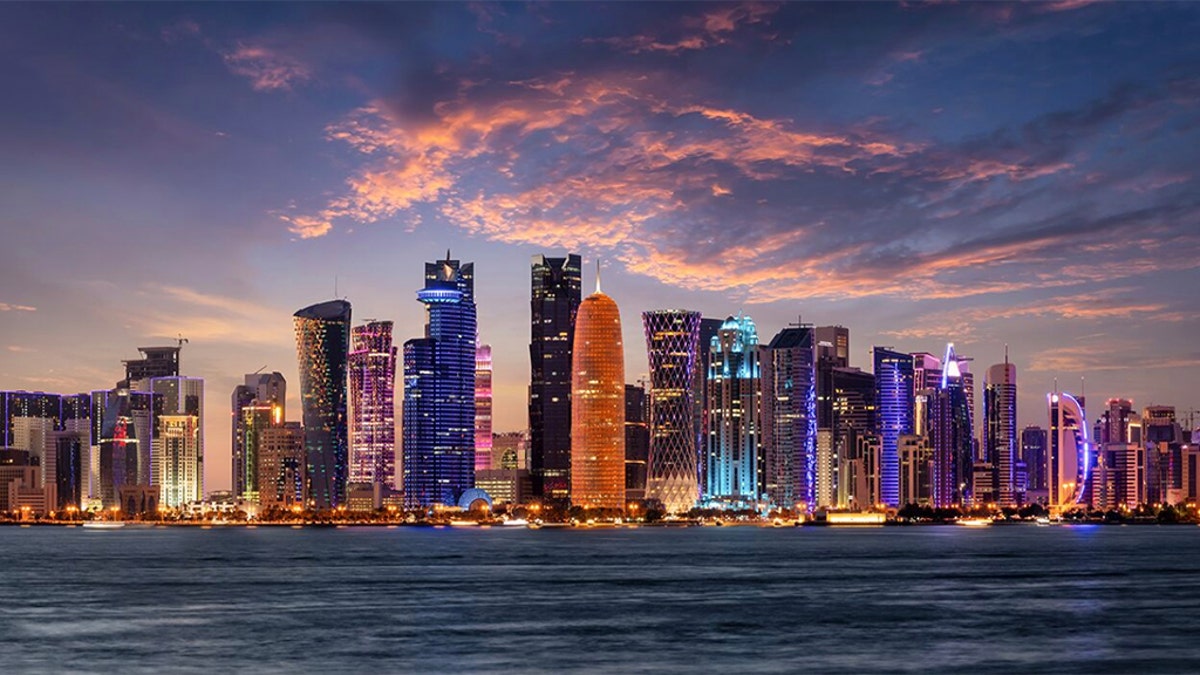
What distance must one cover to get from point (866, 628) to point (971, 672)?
70.6 feet

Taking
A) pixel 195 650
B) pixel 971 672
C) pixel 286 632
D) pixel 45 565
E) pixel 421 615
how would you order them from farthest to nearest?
pixel 45 565
pixel 421 615
pixel 286 632
pixel 195 650
pixel 971 672

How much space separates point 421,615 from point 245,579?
4764cm

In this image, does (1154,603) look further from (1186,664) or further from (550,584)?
(550,584)

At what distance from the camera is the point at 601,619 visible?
4008 inches

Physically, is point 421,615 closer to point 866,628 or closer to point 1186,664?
point 866,628

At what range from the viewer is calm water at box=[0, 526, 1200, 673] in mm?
79125

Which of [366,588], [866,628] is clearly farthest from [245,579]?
[866,628]

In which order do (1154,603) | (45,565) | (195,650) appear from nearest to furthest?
(195,650), (1154,603), (45,565)

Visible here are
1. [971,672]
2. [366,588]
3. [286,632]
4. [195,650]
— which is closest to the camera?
[971,672]

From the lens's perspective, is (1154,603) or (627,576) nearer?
(1154,603)

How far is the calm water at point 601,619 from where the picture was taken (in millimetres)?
79125

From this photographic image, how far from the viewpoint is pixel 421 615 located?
10475 cm

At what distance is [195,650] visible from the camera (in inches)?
3263

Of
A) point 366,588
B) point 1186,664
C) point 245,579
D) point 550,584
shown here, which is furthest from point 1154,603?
point 245,579
